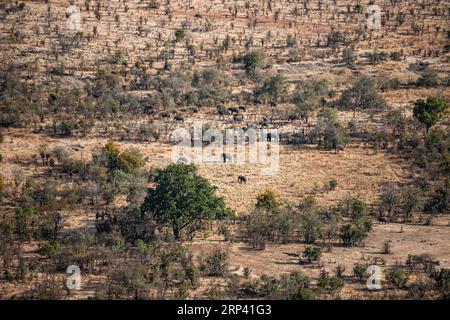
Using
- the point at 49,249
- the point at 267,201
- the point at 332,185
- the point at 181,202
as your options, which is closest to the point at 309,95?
the point at 332,185

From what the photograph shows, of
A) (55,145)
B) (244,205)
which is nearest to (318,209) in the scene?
(244,205)

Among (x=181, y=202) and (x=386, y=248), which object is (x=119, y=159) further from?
(x=386, y=248)

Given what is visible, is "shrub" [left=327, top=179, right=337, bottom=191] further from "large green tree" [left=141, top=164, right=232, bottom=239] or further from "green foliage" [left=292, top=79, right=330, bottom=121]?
"green foliage" [left=292, top=79, right=330, bottom=121]

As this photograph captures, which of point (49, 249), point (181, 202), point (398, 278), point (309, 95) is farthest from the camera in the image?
point (309, 95)

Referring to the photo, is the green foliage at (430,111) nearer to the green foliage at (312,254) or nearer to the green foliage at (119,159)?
the green foliage at (119,159)

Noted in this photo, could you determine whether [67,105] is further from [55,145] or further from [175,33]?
[175,33]

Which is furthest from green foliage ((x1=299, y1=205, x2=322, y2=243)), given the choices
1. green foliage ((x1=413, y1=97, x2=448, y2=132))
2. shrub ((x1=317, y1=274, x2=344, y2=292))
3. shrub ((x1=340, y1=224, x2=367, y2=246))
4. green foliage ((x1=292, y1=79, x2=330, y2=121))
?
green foliage ((x1=292, y1=79, x2=330, y2=121))
